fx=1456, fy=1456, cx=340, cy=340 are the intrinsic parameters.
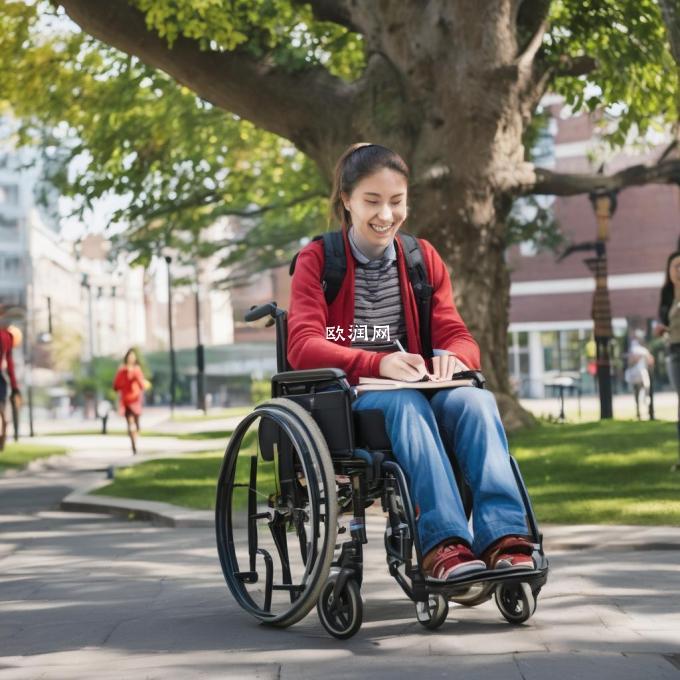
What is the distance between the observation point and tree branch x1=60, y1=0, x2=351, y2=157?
14562 millimetres

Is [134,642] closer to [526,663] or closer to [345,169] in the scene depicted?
[526,663]

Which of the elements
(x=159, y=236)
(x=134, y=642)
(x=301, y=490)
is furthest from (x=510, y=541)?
(x=159, y=236)

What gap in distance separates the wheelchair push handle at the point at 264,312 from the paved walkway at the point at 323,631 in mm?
1143

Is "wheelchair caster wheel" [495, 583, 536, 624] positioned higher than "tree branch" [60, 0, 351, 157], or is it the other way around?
"tree branch" [60, 0, 351, 157]

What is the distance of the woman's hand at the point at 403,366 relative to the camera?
5.00 metres

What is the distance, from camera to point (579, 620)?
5.12 m

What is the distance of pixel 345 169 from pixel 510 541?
1607mm

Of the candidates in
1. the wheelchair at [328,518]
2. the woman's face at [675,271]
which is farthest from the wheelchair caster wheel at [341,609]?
the woman's face at [675,271]

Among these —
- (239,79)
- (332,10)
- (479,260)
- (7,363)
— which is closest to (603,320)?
(479,260)

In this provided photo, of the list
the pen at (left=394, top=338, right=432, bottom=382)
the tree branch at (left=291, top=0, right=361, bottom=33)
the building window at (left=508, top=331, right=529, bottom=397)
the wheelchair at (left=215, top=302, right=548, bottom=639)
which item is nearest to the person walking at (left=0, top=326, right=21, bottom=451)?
the tree branch at (left=291, top=0, right=361, bottom=33)

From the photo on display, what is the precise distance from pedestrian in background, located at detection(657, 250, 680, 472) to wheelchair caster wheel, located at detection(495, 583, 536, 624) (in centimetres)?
623

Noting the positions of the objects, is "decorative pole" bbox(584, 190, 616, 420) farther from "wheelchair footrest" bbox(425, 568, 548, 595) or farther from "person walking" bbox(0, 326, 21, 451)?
"wheelchair footrest" bbox(425, 568, 548, 595)

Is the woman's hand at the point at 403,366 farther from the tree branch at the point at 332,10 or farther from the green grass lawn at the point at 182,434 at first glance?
the green grass lawn at the point at 182,434

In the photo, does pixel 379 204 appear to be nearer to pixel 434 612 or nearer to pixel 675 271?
pixel 434 612
